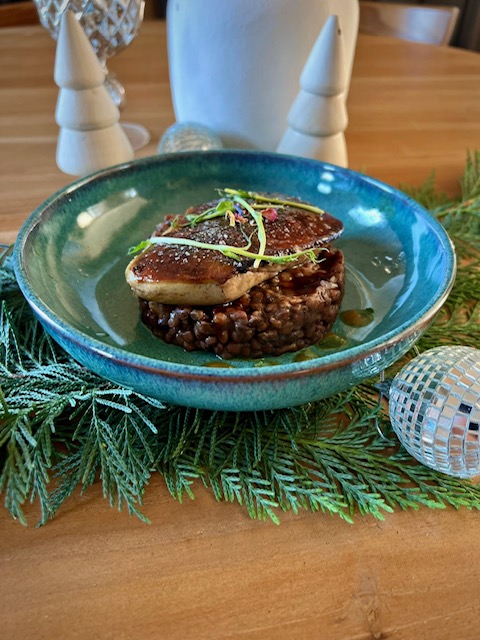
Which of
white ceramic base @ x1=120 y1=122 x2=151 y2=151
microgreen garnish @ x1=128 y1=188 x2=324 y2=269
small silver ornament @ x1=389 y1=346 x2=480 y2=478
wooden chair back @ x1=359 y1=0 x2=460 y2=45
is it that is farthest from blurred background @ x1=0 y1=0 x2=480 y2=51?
small silver ornament @ x1=389 y1=346 x2=480 y2=478

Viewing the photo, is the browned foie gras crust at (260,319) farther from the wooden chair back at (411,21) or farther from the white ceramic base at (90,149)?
the wooden chair back at (411,21)

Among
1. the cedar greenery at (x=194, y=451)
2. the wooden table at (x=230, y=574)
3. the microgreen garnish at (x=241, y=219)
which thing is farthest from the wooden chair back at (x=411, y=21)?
the wooden table at (x=230, y=574)

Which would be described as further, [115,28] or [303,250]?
[115,28]

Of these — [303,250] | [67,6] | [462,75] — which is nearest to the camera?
[303,250]

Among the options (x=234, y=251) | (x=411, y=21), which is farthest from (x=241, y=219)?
(x=411, y=21)

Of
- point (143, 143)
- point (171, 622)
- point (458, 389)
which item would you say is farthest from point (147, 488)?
point (143, 143)

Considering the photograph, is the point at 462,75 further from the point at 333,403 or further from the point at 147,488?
the point at 147,488

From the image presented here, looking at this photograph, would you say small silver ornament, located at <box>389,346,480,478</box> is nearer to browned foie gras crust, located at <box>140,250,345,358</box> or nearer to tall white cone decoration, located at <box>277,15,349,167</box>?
browned foie gras crust, located at <box>140,250,345,358</box>
